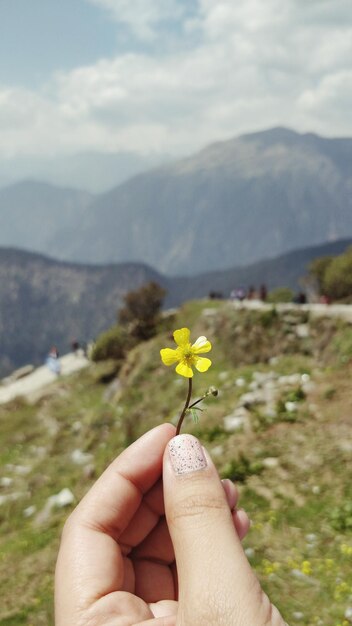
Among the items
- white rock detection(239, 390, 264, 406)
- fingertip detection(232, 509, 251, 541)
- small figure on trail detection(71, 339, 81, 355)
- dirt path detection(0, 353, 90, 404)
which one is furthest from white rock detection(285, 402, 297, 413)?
small figure on trail detection(71, 339, 81, 355)

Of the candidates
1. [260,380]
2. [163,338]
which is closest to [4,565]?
[260,380]

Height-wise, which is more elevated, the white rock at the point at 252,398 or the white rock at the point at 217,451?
the white rock at the point at 252,398

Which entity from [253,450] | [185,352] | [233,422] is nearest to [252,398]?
[233,422]

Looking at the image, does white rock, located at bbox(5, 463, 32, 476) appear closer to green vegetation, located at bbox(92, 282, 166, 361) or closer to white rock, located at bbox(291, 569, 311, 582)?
white rock, located at bbox(291, 569, 311, 582)

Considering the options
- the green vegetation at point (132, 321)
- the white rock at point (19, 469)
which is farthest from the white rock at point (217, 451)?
the green vegetation at point (132, 321)

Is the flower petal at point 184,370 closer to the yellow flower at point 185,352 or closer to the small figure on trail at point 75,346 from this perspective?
the yellow flower at point 185,352

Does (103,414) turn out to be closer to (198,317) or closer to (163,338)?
(163,338)
